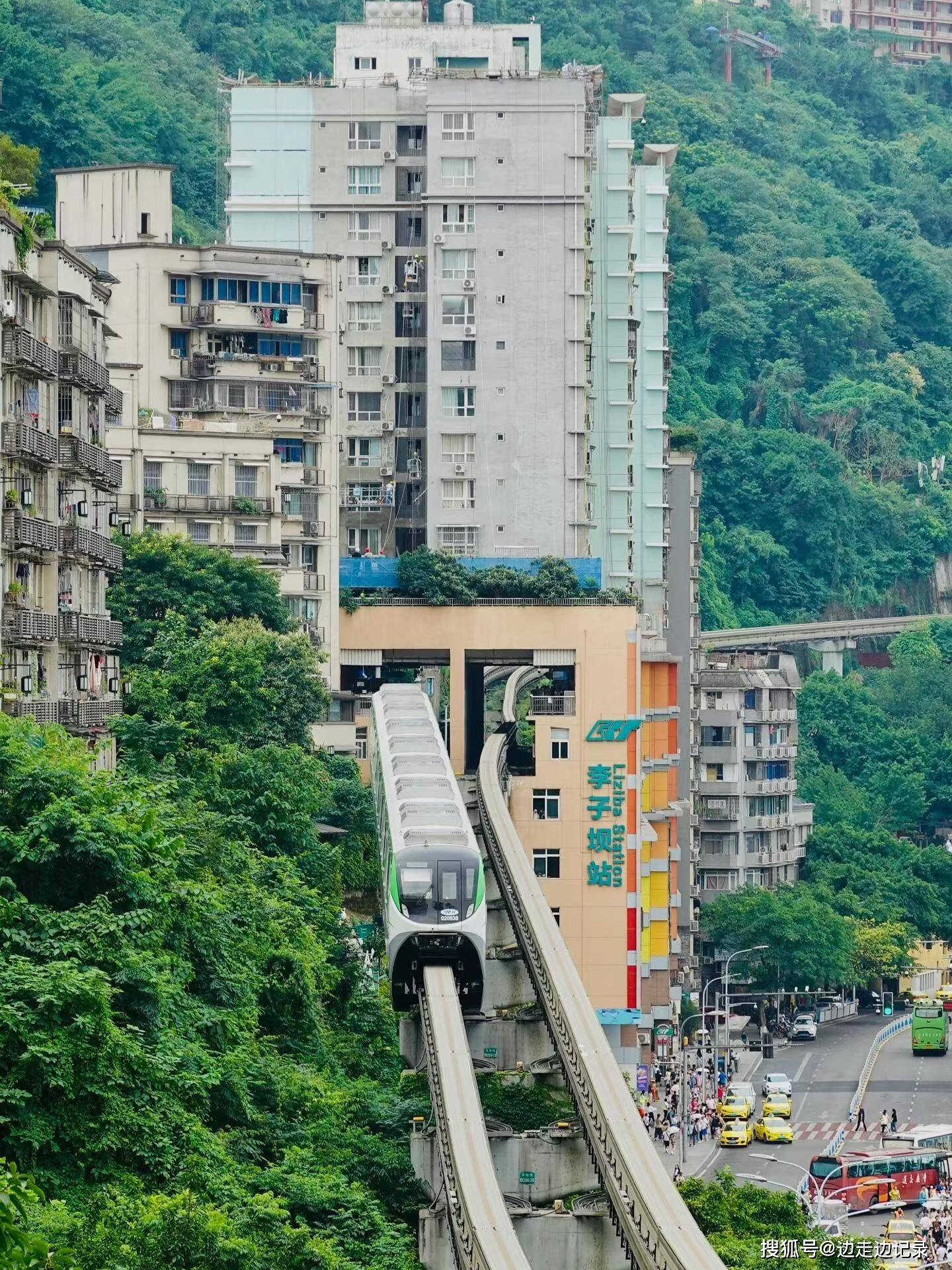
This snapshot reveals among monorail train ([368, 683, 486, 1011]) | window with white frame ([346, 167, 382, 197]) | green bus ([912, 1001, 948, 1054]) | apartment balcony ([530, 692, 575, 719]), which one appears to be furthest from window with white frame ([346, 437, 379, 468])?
monorail train ([368, 683, 486, 1011])

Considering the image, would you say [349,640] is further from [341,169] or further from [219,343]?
[341,169]

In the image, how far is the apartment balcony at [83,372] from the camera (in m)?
63.0

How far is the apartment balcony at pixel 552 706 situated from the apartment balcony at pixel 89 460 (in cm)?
3048

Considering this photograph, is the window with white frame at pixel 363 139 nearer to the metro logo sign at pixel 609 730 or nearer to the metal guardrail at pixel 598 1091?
the metro logo sign at pixel 609 730

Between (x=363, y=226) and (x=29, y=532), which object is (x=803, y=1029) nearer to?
(x=363, y=226)

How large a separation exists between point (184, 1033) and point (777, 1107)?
5293cm

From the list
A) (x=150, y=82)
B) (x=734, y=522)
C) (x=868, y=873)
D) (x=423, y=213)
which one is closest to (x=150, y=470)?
(x=423, y=213)

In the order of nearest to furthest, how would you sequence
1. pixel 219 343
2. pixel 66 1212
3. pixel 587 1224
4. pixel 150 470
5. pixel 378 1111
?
pixel 66 1212 < pixel 587 1224 < pixel 378 1111 < pixel 150 470 < pixel 219 343

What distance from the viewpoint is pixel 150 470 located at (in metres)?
88.4

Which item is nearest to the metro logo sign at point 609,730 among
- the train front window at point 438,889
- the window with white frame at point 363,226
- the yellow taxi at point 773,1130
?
the yellow taxi at point 773,1130

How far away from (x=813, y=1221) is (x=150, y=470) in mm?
32622

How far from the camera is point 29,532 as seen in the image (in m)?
60.0

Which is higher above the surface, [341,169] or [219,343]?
[341,169]

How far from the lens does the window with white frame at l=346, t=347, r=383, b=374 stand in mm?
110750
